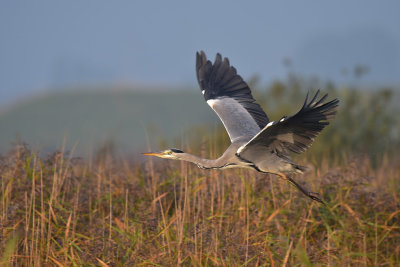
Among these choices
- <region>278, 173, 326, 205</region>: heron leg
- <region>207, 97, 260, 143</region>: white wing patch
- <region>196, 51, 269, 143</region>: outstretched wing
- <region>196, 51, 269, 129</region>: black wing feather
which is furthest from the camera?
<region>196, 51, 269, 129</region>: black wing feather

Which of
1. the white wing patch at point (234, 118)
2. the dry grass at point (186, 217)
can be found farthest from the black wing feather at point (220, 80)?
the dry grass at point (186, 217)

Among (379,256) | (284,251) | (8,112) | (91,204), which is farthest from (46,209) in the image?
(8,112)

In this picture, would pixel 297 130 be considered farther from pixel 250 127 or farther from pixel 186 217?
pixel 186 217

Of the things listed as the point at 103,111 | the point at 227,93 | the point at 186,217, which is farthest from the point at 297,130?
the point at 103,111

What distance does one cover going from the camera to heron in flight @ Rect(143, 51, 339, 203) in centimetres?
496

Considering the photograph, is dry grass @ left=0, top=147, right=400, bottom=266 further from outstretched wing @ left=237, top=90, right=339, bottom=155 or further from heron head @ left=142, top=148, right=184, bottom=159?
Answer: outstretched wing @ left=237, top=90, right=339, bottom=155


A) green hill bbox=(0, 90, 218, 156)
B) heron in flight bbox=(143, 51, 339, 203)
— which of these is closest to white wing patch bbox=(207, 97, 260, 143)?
heron in flight bbox=(143, 51, 339, 203)

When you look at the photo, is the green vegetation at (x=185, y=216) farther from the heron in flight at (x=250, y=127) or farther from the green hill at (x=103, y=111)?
the green hill at (x=103, y=111)

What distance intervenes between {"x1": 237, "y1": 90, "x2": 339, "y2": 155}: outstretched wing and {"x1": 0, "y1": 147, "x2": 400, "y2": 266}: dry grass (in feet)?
1.61

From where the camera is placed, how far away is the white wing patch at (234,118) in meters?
6.27

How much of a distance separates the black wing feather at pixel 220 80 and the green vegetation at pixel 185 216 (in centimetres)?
113

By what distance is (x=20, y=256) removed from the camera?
4879 mm

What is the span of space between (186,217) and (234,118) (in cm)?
151

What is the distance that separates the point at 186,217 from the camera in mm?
5520
